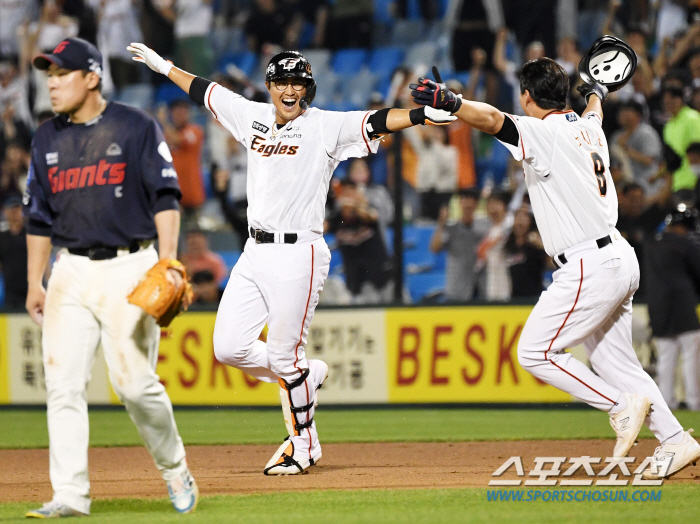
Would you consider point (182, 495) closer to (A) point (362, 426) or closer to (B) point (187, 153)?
(A) point (362, 426)

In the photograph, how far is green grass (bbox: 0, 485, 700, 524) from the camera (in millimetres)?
4754

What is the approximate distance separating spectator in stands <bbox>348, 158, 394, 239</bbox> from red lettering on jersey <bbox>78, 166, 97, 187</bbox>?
698cm

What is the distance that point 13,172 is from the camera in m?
14.7

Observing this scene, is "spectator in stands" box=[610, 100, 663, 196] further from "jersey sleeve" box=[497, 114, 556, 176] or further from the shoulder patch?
the shoulder patch

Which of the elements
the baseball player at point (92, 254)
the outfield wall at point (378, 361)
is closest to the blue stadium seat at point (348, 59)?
the outfield wall at point (378, 361)

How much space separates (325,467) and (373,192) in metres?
5.60

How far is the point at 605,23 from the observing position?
1455cm

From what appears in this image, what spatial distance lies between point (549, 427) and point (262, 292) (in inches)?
161

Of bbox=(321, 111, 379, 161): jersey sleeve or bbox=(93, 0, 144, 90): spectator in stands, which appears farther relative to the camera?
bbox=(93, 0, 144, 90): spectator in stands

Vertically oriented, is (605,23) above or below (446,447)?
above

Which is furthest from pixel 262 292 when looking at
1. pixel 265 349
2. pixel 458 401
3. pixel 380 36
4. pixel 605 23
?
pixel 380 36

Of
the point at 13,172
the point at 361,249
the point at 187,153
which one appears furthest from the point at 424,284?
the point at 13,172

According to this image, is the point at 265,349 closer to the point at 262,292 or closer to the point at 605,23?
the point at 262,292

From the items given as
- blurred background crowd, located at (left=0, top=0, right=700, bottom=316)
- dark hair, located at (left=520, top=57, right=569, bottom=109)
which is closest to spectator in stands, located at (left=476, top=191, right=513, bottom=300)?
blurred background crowd, located at (left=0, top=0, right=700, bottom=316)
